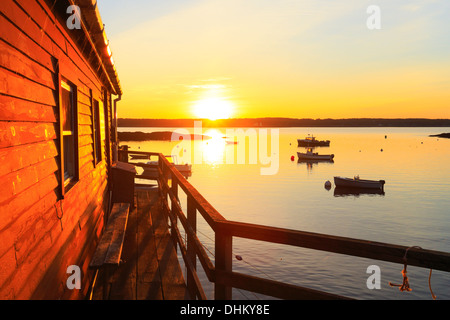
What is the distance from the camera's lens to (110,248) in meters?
5.19

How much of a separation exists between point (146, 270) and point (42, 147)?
113 inches

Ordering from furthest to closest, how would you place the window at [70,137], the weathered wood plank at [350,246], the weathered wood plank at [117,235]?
the window at [70,137] → the weathered wood plank at [117,235] → the weathered wood plank at [350,246]

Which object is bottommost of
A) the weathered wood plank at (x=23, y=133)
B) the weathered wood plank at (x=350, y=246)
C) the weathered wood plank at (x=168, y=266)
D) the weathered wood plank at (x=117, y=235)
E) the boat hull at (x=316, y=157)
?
the boat hull at (x=316, y=157)

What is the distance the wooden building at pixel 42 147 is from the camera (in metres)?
2.45

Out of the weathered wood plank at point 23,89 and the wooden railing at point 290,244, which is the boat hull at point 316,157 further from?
the weathered wood plank at point 23,89

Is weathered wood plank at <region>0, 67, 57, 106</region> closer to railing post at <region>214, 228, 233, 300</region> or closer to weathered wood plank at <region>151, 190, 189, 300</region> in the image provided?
railing post at <region>214, 228, 233, 300</region>

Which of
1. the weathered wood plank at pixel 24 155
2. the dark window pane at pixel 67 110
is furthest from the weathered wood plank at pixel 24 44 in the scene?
the dark window pane at pixel 67 110

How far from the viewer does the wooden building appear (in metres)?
2.45

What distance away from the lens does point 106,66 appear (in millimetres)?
8430

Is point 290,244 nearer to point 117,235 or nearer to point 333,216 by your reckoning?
point 117,235

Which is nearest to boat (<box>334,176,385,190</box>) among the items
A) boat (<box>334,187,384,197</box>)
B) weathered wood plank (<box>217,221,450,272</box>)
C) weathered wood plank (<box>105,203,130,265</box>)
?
boat (<box>334,187,384,197</box>)

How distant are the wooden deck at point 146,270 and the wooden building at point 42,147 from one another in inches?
18.2

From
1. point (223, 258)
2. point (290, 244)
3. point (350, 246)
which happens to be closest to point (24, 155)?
point (223, 258)
